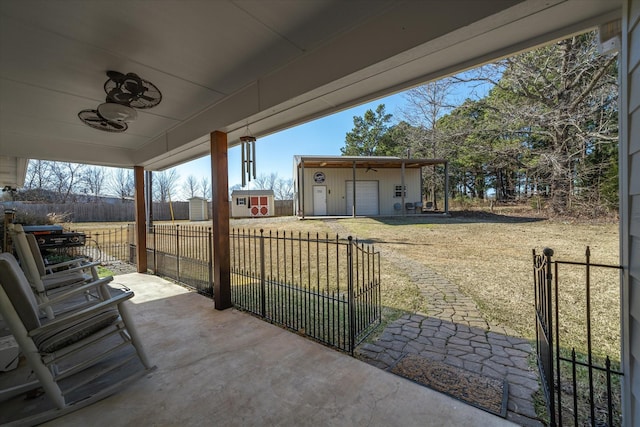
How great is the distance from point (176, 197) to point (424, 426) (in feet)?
121

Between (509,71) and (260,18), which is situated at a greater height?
(509,71)

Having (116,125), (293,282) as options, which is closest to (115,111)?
(116,125)

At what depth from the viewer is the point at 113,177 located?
29562 millimetres

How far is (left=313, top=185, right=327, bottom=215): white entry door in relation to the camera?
557 inches

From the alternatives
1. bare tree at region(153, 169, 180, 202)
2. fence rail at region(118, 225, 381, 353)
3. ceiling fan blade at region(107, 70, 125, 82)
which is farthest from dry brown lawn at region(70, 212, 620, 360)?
bare tree at region(153, 169, 180, 202)

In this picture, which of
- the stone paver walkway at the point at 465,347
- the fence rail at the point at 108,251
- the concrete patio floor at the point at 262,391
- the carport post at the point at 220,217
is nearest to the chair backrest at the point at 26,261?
the concrete patio floor at the point at 262,391

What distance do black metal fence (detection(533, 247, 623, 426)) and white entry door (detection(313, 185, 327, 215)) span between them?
11.2 metres

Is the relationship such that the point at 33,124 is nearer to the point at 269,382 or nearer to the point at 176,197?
the point at 269,382

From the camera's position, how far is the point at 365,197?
48.0ft

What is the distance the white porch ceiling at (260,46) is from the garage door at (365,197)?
1154 cm

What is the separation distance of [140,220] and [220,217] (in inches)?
135

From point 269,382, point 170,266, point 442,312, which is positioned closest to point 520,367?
point 442,312

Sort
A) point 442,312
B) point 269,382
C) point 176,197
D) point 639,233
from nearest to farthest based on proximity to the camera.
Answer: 1. point 639,233
2. point 269,382
3. point 442,312
4. point 176,197

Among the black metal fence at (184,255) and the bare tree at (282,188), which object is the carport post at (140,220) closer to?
the black metal fence at (184,255)
